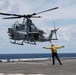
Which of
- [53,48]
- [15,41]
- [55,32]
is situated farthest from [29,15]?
[53,48]

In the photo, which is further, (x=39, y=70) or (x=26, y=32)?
(x=26, y=32)

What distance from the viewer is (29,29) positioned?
5475cm

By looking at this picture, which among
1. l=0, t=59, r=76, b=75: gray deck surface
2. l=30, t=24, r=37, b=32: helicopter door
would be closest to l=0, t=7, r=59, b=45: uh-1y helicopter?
l=30, t=24, r=37, b=32: helicopter door

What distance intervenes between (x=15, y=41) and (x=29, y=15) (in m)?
5.80

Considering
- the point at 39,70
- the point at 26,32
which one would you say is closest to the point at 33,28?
the point at 26,32

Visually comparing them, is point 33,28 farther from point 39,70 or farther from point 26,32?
point 39,70

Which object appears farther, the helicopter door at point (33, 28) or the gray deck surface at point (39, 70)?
the helicopter door at point (33, 28)

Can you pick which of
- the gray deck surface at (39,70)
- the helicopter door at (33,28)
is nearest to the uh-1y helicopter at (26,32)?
the helicopter door at (33,28)

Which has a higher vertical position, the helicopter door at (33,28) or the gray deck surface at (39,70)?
the helicopter door at (33,28)

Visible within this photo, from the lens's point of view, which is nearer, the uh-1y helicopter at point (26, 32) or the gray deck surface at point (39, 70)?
the gray deck surface at point (39, 70)

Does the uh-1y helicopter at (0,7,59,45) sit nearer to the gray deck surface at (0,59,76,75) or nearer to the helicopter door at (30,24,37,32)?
the helicopter door at (30,24,37,32)

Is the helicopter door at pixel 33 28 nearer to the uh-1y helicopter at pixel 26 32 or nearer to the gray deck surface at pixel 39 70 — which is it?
the uh-1y helicopter at pixel 26 32

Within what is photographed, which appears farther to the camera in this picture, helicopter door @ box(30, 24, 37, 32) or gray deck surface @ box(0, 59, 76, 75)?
helicopter door @ box(30, 24, 37, 32)

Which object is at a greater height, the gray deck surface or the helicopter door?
the helicopter door
